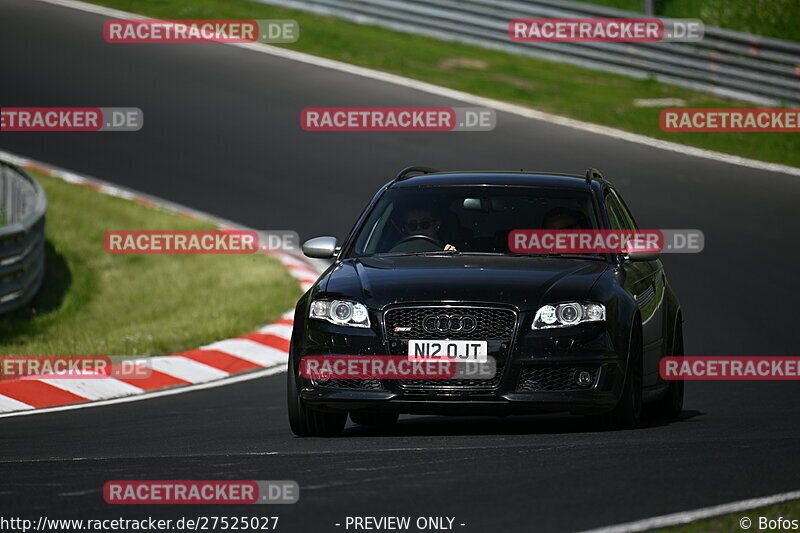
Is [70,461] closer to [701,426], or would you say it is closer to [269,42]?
[701,426]

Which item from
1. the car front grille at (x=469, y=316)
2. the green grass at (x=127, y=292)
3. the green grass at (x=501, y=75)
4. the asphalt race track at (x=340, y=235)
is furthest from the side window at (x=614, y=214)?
the green grass at (x=501, y=75)

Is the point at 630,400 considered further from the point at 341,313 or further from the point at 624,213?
the point at 624,213

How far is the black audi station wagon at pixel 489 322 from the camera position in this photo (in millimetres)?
8539

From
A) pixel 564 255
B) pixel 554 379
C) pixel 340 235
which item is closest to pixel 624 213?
pixel 564 255

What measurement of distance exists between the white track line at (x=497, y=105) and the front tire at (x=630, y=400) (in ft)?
44.3

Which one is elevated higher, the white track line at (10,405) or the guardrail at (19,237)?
the guardrail at (19,237)

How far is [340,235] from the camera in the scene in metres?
19.0

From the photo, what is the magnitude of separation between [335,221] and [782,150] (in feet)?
24.7

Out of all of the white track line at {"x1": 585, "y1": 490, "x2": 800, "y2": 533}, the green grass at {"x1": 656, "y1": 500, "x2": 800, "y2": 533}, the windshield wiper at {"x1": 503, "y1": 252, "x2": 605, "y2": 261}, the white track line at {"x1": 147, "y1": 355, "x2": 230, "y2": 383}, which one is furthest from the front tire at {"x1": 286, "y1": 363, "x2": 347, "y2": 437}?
the white track line at {"x1": 147, "y1": 355, "x2": 230, "y2": 383}

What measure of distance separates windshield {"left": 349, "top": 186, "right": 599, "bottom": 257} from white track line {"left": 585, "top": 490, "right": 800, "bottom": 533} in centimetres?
337

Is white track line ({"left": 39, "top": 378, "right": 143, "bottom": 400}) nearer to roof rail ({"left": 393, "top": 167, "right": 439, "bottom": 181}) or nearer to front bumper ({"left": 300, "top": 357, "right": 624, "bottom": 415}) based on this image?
roof rail ({"left": 393, "top": 167, "right": 439, "bottom": 181})

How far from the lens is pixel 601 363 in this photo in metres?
8.58

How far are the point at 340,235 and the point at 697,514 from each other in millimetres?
12968

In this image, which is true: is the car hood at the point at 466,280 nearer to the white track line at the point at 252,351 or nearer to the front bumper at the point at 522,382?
the front bumper at the point at 522,382
